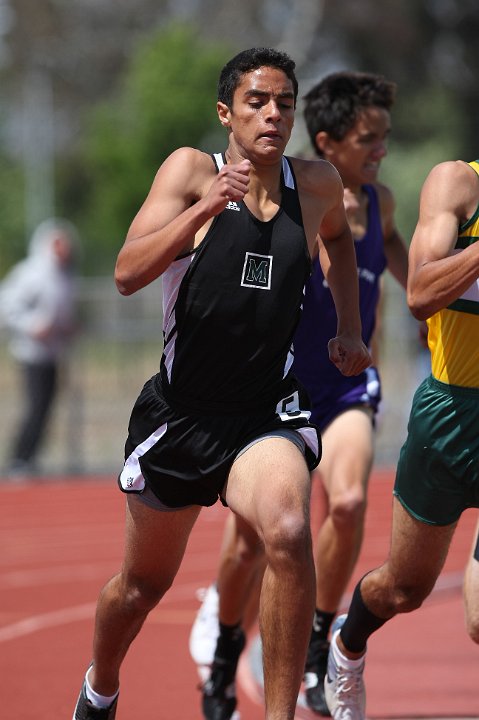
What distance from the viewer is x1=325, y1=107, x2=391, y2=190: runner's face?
6672 mm

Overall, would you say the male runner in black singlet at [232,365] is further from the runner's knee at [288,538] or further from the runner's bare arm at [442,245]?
the runner's bare arm at [442,245]

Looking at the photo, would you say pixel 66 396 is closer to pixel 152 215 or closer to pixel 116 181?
pixel 152 215

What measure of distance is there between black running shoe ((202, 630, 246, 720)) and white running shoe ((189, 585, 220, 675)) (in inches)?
3.1

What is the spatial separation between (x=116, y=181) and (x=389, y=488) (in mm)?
24321

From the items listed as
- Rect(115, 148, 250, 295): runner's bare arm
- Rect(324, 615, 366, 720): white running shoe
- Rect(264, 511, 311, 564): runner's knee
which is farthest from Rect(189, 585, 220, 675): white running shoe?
Rect(115, 148, 250, 295): runner's bare arm

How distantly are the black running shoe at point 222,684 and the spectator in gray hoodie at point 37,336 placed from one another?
356 inches

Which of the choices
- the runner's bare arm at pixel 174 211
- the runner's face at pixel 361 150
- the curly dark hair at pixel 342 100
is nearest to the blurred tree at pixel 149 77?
the curly dark hair at pixel 342 100

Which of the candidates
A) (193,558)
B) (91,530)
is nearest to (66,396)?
(91,530)

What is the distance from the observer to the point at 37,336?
49.2 feet

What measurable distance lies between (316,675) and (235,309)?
7.38 ft

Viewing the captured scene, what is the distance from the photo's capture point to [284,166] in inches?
201

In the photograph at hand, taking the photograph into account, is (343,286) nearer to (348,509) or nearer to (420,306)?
(420,306)

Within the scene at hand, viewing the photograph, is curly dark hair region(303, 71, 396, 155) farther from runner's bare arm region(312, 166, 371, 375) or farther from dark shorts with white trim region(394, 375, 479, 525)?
dark shorts with white trim region(394, 375, 479, 525)

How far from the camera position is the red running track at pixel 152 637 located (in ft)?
21.5
